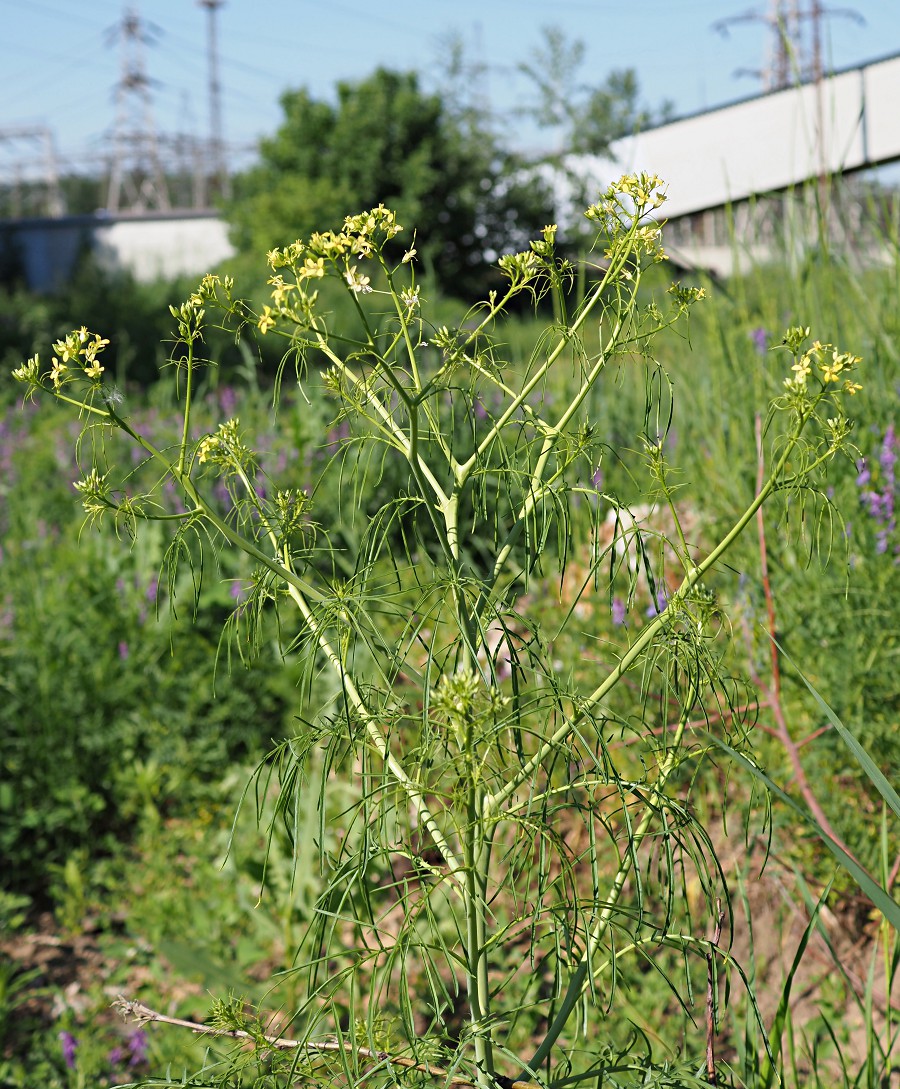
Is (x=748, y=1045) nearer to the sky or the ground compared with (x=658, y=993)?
nearer to the sky

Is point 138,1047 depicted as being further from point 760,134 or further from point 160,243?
point 160,243

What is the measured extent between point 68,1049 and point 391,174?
24.5 meters

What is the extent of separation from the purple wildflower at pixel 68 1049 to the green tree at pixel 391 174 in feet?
73.4

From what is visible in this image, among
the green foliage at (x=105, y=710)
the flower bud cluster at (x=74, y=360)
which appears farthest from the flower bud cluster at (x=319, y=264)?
the green foliage at (x=105, y=710)

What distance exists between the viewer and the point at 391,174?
24.5 meters

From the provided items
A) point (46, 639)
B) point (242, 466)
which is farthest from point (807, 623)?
point (46, 639)

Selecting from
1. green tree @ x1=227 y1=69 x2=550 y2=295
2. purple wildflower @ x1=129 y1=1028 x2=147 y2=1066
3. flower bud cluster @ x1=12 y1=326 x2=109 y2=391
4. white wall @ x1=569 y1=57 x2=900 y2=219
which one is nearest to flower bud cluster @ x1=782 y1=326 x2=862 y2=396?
flower bud cluster @ x1=12 y1=326 x2=109 y2=391

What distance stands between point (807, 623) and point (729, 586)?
0.38m

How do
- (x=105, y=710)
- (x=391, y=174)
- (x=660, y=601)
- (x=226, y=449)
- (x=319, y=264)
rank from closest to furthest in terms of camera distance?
(x=319, y=264)
(x=226, y=449)
(x=660, y=601)
(x=105, y=710)
(x=391, y=174)

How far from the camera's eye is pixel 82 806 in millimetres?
3158

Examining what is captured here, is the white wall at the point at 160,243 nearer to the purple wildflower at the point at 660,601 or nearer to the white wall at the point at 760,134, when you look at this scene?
the white wall at the point at 760,134

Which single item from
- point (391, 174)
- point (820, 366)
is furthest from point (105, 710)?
point (391, 174)

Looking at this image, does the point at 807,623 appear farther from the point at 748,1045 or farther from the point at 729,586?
the point at 748,1045

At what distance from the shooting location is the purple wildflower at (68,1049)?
2188 mm
